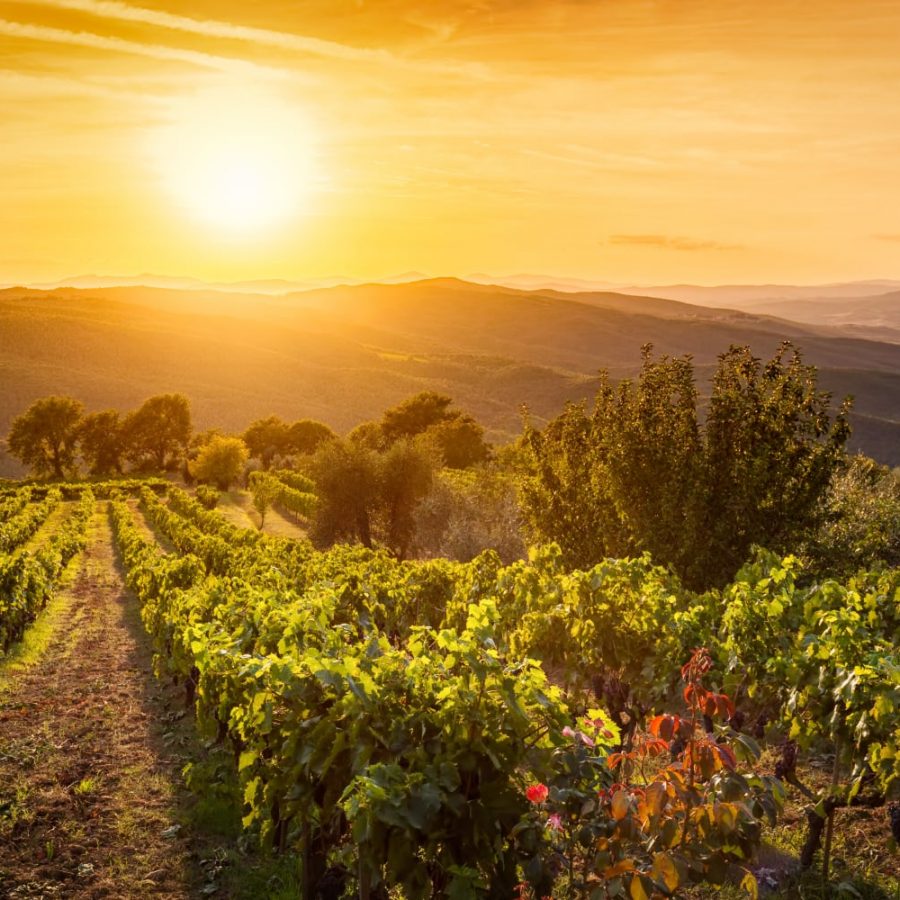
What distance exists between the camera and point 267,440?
308ft

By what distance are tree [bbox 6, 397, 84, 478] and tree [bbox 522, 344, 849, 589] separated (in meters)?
80.6

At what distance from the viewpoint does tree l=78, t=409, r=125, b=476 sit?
87.9m

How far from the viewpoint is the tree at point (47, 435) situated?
279 feet

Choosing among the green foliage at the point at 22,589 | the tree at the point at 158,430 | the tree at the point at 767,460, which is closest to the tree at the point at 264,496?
the green foliage at the point at 22,589

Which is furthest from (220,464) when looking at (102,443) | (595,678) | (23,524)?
(595,678)

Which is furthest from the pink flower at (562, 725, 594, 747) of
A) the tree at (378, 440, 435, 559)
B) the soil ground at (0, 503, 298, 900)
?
the tree at (378, 440, 435, 559)

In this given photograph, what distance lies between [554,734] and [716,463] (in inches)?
497

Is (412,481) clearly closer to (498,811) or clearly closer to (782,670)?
(782,670)

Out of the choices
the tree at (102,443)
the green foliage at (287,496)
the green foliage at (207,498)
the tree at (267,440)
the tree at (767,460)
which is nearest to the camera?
the tree at (767,460)

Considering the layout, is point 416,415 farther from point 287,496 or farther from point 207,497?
point 207,497

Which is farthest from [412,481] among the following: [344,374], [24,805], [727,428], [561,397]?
[344,374]

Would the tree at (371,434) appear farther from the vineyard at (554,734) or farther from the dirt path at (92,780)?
the vineyard at (554,734)

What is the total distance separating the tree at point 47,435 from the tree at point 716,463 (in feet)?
264

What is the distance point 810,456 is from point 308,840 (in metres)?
13.4
